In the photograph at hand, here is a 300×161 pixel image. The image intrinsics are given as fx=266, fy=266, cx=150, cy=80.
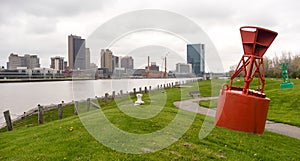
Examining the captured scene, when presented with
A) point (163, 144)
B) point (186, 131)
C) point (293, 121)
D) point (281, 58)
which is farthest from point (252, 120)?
point (281, 58)

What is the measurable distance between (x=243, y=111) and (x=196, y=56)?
8.79 feet

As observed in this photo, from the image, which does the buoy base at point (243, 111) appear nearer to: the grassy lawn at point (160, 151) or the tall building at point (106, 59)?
the grassy lawn at point (160, 151)

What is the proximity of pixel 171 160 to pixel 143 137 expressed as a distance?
1.60 metres

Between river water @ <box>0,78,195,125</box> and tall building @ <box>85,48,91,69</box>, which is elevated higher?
tall building @ <box>85,48,91,69</box>

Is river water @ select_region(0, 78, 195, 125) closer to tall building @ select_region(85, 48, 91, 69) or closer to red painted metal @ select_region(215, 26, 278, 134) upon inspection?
tall building @ select_region(85, 48, 91, 69)

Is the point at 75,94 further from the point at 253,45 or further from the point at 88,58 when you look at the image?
the point at 253,45

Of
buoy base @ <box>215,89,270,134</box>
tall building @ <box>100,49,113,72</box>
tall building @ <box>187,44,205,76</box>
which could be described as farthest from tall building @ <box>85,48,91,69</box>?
buoy base @ <box>215,89,270,134</box>

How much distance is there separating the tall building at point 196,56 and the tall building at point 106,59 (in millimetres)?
2438

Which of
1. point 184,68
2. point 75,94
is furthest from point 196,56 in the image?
point 75,94

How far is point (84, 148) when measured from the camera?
21.7ft

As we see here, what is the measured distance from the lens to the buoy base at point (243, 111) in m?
7.80

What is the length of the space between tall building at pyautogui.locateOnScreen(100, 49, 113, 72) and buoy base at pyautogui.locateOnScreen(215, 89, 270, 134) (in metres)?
3.70

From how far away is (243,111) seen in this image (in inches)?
309

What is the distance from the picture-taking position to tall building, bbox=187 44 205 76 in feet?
26.6
